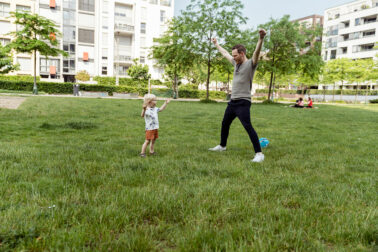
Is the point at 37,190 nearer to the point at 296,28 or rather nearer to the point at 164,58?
the point at 164,58

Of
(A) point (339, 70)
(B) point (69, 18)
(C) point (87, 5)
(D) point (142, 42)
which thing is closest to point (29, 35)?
(B) point (69, 18)

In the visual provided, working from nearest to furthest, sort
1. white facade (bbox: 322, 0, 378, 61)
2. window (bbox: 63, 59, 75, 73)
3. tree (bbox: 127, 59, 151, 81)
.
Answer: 1. tree (bbox: 127, 59, 151, 81)
2. window (bbox: 63, 59, 75, 73)
3. white facade (bbox: 322, 0, 378, 61)

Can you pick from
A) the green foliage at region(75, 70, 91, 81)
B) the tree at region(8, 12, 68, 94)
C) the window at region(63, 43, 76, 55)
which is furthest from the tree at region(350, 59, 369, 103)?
the window at region(63, 43, 76, 55)

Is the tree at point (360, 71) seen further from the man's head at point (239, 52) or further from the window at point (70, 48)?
the window at point (70, 48)

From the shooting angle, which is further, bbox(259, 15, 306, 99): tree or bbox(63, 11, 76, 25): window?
bbox(63, 11, 76, 25): window

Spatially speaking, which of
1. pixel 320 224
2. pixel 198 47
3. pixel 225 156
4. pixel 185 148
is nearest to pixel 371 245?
pixel 320 224

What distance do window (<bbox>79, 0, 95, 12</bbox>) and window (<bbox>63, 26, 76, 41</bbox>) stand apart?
13.9 ft

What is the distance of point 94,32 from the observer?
163 ft

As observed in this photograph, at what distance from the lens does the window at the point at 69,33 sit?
1901 inches

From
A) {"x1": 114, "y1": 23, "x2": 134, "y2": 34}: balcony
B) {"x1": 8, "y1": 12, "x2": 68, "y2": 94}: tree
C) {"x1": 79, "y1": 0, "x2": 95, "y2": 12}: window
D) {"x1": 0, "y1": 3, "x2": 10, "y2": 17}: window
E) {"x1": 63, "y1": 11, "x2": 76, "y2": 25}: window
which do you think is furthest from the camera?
{"x1": 114, "y1": 23, "x2": 134, "y2": 34}: balcony

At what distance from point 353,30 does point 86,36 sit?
5864 cm

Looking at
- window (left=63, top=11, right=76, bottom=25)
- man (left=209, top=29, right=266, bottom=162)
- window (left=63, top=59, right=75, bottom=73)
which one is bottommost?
man (left=209, top=29, right=266, bottom=162)

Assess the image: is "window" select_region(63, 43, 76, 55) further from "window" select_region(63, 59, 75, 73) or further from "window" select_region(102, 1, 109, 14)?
"window" select_region(102, 1, 109, 14)

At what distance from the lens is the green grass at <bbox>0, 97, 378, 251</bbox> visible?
6.38ft
